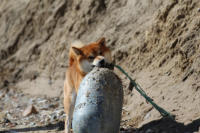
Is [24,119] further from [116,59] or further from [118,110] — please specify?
[118,110]

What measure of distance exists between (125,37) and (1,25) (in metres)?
5.73

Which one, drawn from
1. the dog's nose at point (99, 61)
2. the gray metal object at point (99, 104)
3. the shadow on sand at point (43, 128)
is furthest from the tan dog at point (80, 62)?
the shadow on sand at point (43, 128)

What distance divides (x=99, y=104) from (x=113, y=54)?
3834mm

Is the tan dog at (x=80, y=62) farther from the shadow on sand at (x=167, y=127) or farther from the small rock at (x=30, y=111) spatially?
the small rock at (x=30, y=111)

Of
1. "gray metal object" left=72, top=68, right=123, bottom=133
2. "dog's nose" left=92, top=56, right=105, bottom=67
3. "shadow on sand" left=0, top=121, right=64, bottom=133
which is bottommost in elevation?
"shadow on sand" left=0, top=121, right=64, bottom=133

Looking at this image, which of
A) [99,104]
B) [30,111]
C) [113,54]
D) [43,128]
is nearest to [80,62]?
[99,104]

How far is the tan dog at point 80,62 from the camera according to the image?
6.52m

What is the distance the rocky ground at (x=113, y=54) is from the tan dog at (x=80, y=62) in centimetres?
84

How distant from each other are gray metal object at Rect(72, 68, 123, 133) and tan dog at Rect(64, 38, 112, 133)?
0.59m

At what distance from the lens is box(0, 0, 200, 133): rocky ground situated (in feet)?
21.4

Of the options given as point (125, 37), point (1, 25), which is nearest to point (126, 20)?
point (125, 37)

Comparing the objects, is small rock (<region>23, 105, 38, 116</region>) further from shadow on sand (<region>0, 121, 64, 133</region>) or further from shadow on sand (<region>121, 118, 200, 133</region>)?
shadow on sand (<region>121, 118, 200, 133</region>)

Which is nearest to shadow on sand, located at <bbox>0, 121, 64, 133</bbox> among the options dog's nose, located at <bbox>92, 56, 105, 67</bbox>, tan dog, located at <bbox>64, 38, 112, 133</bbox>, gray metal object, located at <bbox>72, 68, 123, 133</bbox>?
tan dog, located at <bbox>64, 38, 112, 133</bbox>

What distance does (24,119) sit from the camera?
8.58 m
